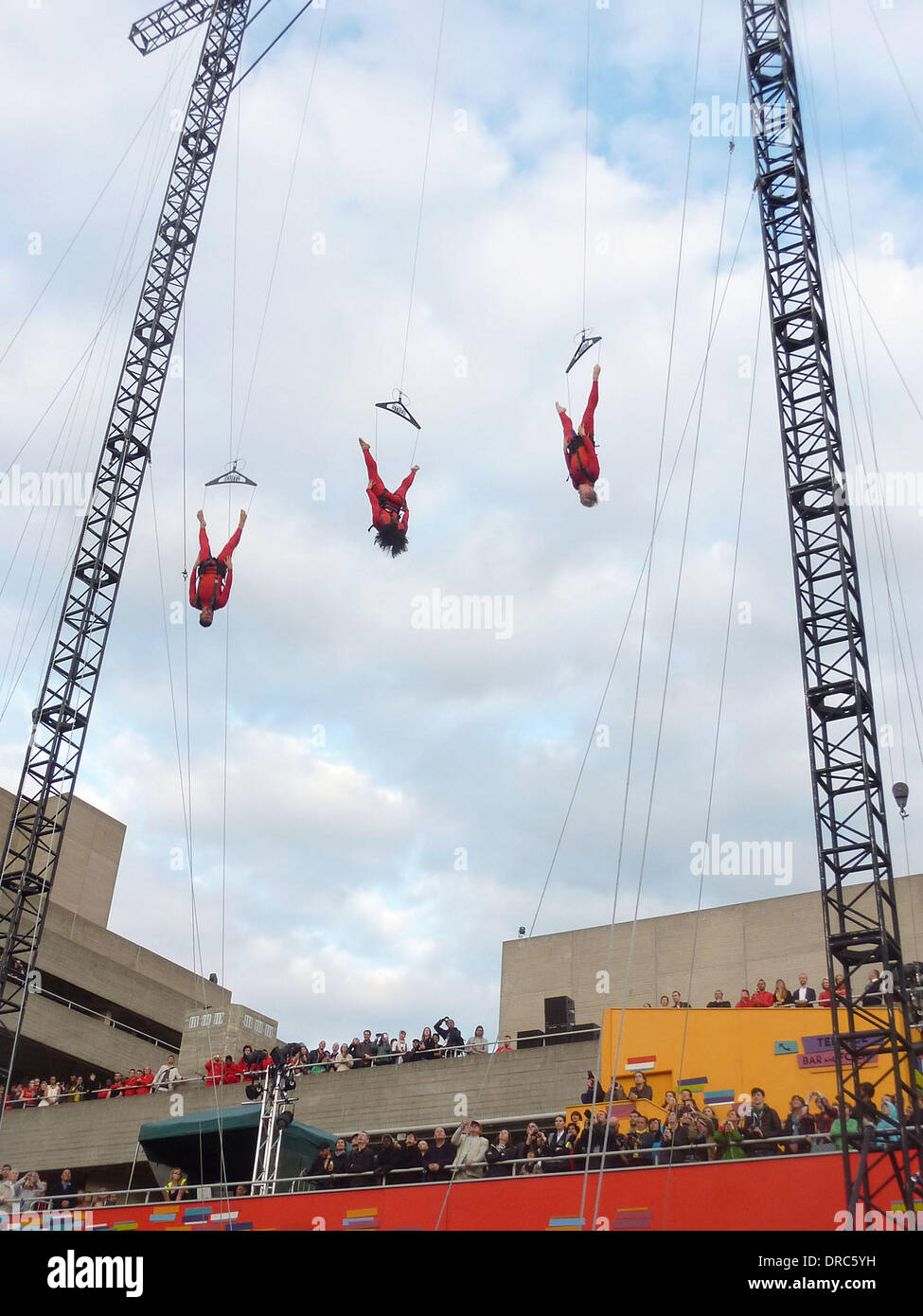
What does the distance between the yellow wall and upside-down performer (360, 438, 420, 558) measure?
8.54 metres

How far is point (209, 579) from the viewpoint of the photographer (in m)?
23.2

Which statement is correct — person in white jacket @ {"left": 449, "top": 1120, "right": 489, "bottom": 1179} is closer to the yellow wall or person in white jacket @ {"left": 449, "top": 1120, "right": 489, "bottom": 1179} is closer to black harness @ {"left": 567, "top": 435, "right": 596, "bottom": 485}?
the yellow wall

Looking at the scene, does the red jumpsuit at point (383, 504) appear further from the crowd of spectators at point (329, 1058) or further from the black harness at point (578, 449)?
the crowd of spectators at point (329, 1058)

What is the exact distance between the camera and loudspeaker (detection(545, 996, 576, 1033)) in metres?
23.1

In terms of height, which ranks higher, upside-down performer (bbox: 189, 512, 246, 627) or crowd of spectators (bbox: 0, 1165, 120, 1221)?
upside-down performer (bbox: 189, 512, 246, 627)

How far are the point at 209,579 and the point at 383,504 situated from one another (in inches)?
157

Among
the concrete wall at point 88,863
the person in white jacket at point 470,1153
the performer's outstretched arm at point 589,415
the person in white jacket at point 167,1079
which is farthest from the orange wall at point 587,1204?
the concrete wall at point 88,863

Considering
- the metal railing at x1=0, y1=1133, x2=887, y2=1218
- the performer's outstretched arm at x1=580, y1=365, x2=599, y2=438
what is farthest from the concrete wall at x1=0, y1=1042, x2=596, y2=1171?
the performer's outstretched arm at x1=580, y1=365, x2=599, y2=438

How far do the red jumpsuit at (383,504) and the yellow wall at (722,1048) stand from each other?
8.90m

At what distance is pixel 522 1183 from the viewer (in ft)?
54.7

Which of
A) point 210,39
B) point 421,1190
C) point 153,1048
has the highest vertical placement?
point 210,39
